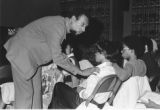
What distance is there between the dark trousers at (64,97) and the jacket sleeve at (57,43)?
0.35 meters

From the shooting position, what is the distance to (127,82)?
8.73 feet

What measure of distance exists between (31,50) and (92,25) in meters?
2.94

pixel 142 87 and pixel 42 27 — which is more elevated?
pixel 42 27

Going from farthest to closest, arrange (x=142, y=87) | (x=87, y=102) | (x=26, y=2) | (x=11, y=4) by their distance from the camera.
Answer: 1. (x=26, y=2)
2. (x=11, y=4)
3. (x=142, y=87)
4. (x=87, y=102)

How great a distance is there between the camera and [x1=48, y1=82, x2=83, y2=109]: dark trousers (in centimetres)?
275

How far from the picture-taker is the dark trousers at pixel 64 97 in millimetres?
2752

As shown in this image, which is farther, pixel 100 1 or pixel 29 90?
pixel 100 1

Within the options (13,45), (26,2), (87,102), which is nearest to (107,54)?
(87,102)

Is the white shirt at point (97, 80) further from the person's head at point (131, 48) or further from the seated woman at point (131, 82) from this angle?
the person's head at point (131, 48)

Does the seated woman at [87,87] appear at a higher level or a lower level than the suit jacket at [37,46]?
lower

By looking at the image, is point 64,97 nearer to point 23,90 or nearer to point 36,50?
point 23,90

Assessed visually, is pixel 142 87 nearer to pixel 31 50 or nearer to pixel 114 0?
pixel 31 50

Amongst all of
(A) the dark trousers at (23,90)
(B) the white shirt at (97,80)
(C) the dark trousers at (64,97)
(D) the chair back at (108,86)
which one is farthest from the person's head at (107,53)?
(A) the dark trousers at (23,90)

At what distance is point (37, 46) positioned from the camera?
2520mm
